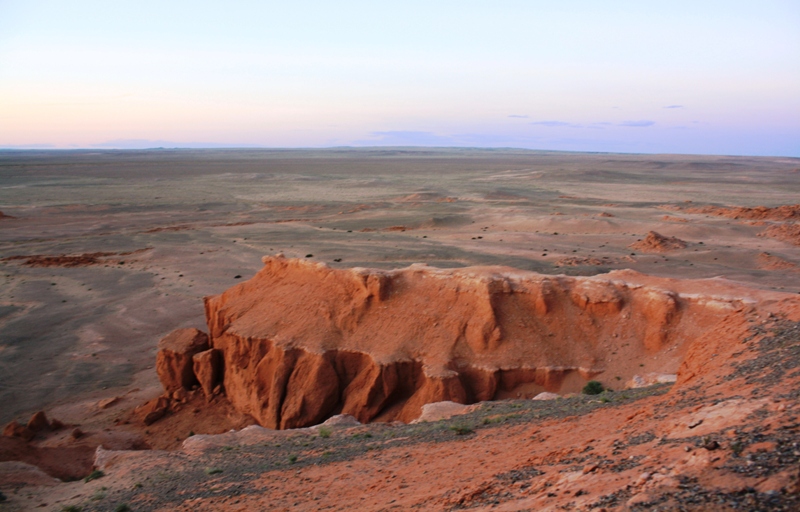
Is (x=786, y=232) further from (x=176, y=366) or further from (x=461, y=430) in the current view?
(x=176, y=366)

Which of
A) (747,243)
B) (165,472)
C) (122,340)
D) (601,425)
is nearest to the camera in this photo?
(601,425)

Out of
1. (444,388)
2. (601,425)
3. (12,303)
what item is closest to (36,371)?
(12,303)

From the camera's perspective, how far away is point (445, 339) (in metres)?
16.1

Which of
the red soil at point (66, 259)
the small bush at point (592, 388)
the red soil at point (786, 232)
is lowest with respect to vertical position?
the red soil at point (66, 259)

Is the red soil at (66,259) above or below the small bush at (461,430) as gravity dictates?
below

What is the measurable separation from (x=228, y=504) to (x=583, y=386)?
8.59 meters

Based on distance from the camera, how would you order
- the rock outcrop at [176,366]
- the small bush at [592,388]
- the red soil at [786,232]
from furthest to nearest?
the red soil at [786,232] < the rock outcrop at [176,366] < the small bush at [592,388]

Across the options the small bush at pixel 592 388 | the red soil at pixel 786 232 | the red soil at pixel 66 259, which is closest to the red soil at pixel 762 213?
the red soil at pixel 786 232

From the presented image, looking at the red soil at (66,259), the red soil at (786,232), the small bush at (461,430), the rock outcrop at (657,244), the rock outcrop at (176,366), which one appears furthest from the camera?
the red soil at (786,232)

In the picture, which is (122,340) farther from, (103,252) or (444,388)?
(103,252)

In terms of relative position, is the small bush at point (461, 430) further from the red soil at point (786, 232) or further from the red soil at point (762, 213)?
the red soil at point (762, 213)

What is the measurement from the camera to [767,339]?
31.7ft

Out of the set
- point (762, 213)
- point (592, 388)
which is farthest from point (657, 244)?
point (592, 388)

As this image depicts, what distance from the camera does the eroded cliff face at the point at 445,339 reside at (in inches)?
598
